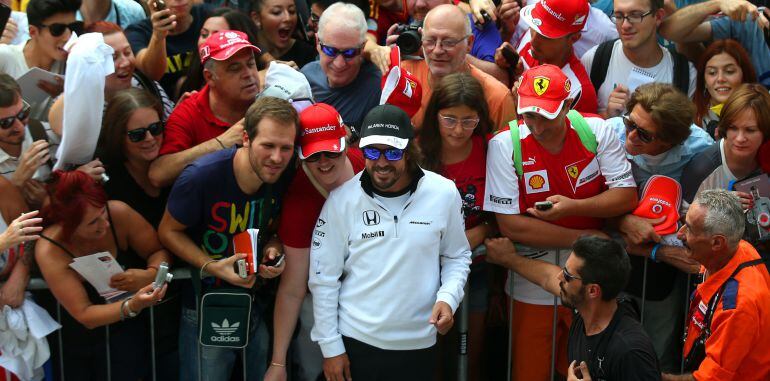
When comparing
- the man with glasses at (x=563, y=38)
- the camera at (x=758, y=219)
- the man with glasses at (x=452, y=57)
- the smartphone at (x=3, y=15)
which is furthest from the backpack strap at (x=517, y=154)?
the smartphone at (x=3, y=15)

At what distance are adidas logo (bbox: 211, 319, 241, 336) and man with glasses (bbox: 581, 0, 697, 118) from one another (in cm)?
266

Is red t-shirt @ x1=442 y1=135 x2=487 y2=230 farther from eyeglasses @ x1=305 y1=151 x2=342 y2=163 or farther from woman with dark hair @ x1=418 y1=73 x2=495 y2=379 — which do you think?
eyeglasses @ x1=305 y1=151 x2=342 y2=163

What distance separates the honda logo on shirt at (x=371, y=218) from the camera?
470 cm

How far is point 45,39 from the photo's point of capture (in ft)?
18.2

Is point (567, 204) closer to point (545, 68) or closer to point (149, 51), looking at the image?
point (545, 68)

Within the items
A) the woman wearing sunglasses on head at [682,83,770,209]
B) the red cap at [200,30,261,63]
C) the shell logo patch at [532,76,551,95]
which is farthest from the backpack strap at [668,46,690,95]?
the red cap at [200,30,261,63]

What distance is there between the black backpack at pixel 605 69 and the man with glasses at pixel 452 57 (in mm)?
736

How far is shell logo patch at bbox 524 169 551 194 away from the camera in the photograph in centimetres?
511

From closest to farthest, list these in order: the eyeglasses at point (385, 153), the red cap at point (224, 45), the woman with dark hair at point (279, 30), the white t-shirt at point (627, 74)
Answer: the eyeglasses at point (385, 153), the red cap at point (224, 45), the white t-shirt at point (627, 74), the woman with dark hair at point (279, 30)

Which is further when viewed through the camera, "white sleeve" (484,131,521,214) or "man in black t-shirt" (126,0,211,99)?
"man in black t-shirt" (126,0,211,99)

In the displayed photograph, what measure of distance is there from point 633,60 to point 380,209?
2.25 metres

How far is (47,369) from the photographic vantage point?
16.1 ft

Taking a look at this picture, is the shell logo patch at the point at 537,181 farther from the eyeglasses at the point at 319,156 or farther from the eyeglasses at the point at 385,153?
the eyeglasses at the point at 319,156

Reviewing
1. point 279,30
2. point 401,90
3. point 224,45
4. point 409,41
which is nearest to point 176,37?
point 279,30
